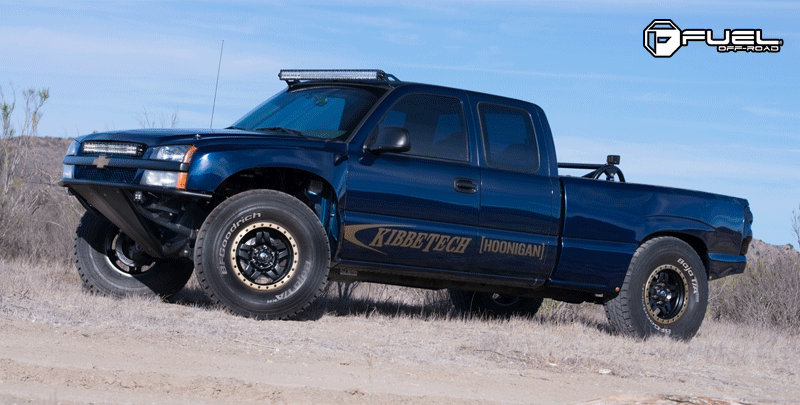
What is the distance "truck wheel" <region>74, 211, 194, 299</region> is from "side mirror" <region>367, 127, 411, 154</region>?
2.31 meters

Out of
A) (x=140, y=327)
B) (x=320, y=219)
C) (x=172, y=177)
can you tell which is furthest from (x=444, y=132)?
(x=140, y=327)

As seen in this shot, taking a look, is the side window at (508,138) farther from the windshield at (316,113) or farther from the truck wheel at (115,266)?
the truck wheel at (115,266)

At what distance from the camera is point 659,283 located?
9.29 metres

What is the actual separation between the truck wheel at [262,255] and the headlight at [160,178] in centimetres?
40

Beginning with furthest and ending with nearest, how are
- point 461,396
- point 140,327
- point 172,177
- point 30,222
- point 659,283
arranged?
point 30,222
point 659,283
point 172,177
point 140,327
point 461,396

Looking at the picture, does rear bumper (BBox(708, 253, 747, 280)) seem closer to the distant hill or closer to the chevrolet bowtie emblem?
the distant hill

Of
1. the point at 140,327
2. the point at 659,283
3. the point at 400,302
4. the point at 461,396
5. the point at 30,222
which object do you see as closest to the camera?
the point at 461,396

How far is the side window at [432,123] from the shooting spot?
7906 millimetres

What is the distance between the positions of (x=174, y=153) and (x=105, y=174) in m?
0.71

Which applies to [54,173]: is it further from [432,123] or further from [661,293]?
[661,293]

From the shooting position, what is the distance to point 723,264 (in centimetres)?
963

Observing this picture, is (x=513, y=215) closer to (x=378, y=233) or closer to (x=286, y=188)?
(x=378, y=233)

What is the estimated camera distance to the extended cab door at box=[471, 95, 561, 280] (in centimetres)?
808

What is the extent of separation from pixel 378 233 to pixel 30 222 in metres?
8.42
